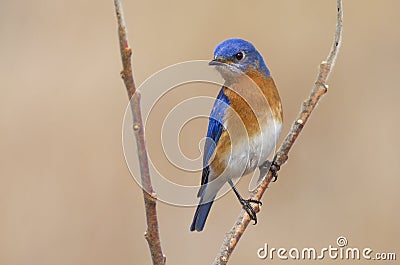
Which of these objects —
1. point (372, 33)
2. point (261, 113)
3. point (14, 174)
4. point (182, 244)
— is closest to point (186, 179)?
point (182, 244)

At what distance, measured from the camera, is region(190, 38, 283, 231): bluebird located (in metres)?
2.32

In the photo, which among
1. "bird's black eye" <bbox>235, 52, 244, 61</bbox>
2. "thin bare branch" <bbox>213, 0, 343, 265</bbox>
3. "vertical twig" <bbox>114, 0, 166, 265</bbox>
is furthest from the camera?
"bird's black eye" <bbox>235, 52, 244, 61</bbox>

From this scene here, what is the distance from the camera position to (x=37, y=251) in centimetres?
450

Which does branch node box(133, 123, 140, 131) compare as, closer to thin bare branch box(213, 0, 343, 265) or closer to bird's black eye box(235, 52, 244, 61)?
thin bare branch box(213, 0, 343, 265)

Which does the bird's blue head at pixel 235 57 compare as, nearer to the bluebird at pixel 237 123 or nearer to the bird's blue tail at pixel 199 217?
the bluebird at pixel 237 123

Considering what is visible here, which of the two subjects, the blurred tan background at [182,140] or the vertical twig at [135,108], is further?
the blurred tan background at [182,140]

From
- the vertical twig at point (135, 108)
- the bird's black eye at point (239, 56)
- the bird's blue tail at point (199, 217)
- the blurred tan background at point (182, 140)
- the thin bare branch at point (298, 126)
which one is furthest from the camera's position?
the blurred tan background at point (182, 140)

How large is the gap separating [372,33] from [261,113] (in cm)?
292

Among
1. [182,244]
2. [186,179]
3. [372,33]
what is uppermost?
[372,33]

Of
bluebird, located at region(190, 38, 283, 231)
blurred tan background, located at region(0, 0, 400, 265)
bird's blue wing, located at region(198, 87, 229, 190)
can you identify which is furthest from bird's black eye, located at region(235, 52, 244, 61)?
blurred tan background, located at region(0, 0, 400, 265)

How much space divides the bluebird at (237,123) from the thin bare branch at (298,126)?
659mm

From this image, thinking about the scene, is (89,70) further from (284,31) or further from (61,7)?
(284,31)

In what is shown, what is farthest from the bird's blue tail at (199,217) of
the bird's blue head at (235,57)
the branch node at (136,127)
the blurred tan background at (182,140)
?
the blurred tan background at (182,140)

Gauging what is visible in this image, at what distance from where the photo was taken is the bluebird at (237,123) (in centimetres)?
232
